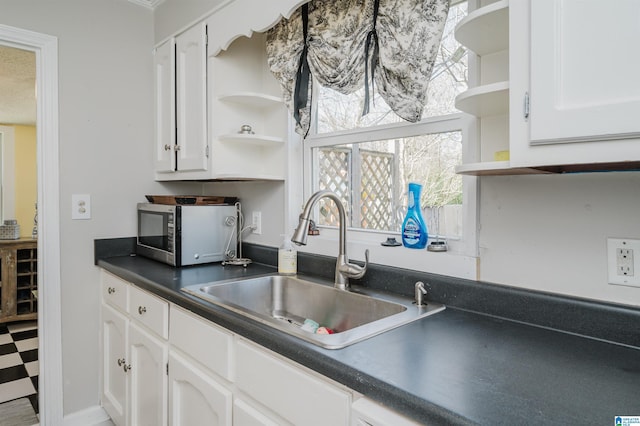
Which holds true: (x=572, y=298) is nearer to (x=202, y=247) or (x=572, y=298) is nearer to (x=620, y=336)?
(x=620, y=336)

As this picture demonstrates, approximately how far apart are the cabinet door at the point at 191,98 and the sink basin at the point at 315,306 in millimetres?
650

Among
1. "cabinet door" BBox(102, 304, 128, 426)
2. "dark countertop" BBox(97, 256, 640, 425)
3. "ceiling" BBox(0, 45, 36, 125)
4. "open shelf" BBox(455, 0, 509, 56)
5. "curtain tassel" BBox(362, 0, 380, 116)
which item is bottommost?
"cabinet door" BBox(102, 304, 128, 426)

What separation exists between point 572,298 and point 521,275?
146 millimetres

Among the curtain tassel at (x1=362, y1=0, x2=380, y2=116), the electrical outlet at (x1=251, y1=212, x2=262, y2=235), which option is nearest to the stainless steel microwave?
the electrical outlet at (x1=251, y1=212, x2=262, y2=235)

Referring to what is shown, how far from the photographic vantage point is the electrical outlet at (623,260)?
0.97m

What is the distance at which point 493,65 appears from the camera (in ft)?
4.04

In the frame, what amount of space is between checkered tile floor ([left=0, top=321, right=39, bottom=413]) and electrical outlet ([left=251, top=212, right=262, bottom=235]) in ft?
5.36

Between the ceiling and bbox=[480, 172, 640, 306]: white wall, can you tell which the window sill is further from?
the ceiling

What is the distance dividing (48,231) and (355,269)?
1.60m

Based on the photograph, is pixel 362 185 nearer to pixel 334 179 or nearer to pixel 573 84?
pixel 334 179

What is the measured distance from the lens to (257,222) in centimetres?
212

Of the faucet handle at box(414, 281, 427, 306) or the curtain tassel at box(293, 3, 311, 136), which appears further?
the curtain tassel at box(293, 3, 311, 136)

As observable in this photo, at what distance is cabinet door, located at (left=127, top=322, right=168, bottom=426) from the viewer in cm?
158

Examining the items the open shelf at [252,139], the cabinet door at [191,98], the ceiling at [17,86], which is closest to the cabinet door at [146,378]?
the cabinet door at [191,98]
